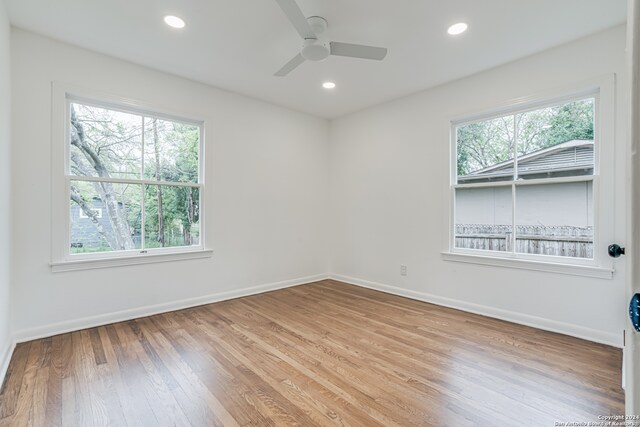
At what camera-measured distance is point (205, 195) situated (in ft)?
12.2

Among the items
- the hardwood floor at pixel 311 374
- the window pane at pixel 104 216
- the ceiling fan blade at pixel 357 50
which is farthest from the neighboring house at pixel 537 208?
the window pane at pixel 104 216

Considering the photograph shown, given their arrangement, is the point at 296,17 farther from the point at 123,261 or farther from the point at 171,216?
the point at 123,261

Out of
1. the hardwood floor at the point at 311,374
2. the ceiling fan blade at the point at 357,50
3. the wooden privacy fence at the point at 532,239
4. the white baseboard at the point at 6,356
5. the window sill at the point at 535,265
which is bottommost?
the hardwood floor at the point at 311,374

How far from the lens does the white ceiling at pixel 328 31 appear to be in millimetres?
2328

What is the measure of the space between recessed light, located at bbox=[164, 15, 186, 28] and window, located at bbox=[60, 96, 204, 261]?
3.86 ft

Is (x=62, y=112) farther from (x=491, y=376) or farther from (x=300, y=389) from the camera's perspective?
(x=491, y=376)

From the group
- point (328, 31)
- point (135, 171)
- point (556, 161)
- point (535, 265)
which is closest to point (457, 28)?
point (328, 31)

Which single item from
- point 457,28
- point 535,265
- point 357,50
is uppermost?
point 457,28

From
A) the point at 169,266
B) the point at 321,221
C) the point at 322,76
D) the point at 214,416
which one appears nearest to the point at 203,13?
the point at 322,76

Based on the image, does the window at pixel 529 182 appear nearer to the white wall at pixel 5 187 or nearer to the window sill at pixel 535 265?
the window sill at pixel 535 265

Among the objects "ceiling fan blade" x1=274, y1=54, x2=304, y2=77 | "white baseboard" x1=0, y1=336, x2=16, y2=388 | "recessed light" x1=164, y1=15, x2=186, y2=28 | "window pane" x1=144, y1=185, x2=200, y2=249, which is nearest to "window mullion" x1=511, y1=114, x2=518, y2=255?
"ceiling fan blade" x1=274, y1=54, x2=304, y2=77

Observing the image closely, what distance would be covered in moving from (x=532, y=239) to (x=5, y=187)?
4713 mm

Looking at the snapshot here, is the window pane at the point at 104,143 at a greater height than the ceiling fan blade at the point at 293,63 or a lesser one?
lesser

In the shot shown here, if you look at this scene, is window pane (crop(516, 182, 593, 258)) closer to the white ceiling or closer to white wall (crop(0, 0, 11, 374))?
the white ceiling
